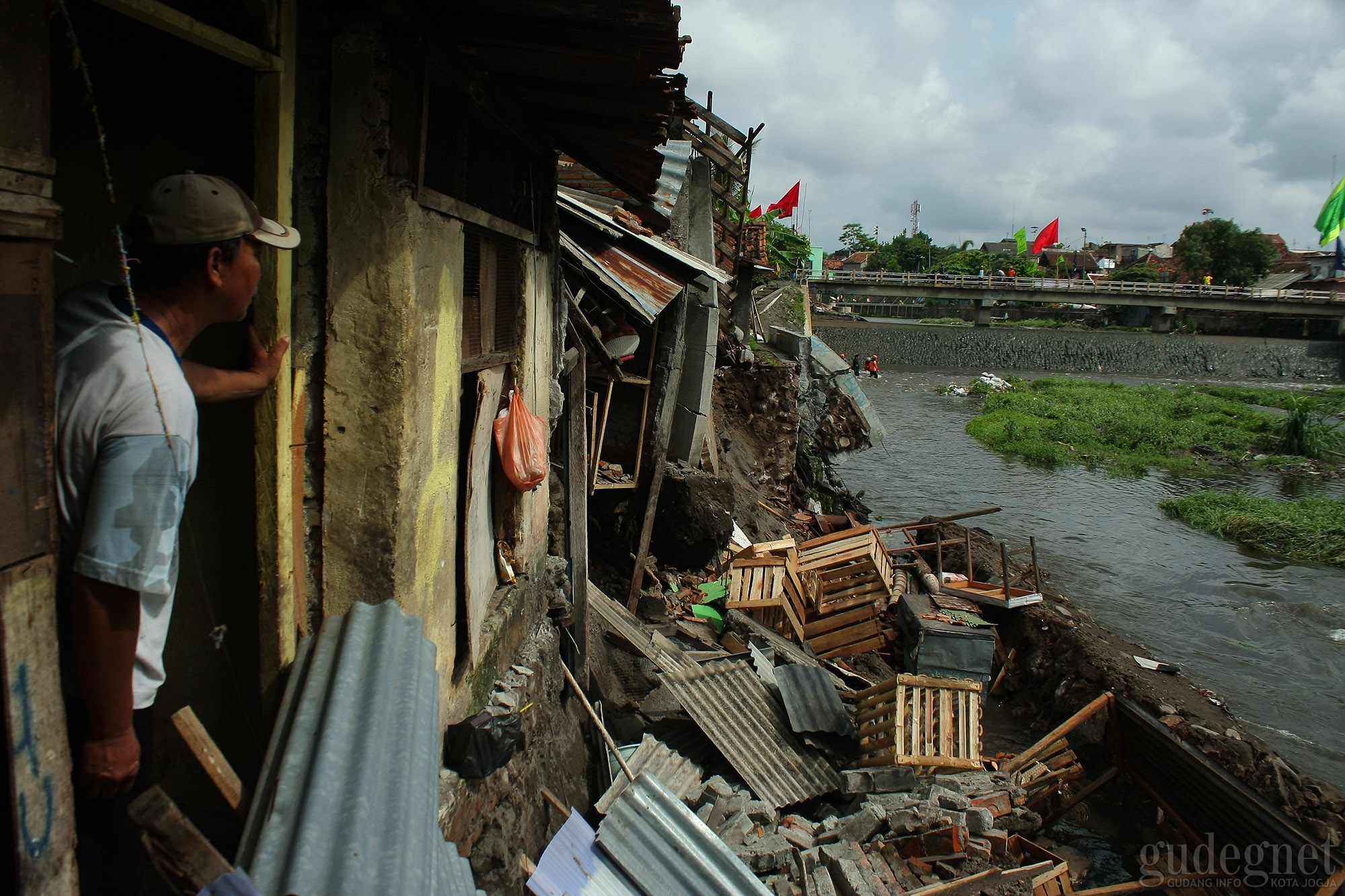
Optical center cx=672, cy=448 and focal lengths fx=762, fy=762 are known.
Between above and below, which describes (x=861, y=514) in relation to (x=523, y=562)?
below

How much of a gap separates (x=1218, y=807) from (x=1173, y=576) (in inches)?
332

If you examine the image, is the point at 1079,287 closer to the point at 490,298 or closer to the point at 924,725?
the point at 924,725

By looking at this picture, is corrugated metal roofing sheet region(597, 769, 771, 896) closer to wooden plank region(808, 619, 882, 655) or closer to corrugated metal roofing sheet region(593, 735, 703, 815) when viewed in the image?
corrugated metal roofing sheet region(593, 735, 703, 815)

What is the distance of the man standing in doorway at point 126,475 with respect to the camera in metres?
1.50

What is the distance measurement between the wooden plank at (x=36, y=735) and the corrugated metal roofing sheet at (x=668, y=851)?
2582 millimetres

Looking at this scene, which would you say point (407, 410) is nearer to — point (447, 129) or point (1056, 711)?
point (447, 129)

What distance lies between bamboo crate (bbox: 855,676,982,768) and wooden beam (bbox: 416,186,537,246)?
13.9 ft

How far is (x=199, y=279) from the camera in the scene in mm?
1770

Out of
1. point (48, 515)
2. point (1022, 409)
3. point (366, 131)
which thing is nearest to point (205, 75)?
point (366, 131)

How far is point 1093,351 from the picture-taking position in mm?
39125

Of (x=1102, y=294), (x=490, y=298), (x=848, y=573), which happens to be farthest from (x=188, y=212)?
(x=1102, y=294)

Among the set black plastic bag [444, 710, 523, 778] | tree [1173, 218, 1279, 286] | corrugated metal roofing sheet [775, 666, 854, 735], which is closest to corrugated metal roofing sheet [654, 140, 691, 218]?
corrugated metal roofing sheet [775, 666, 854, 735]

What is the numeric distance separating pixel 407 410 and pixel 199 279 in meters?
0.84

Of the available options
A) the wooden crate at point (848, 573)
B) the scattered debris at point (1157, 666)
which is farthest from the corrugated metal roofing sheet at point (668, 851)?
the scattered debris at point (1157, 666)
